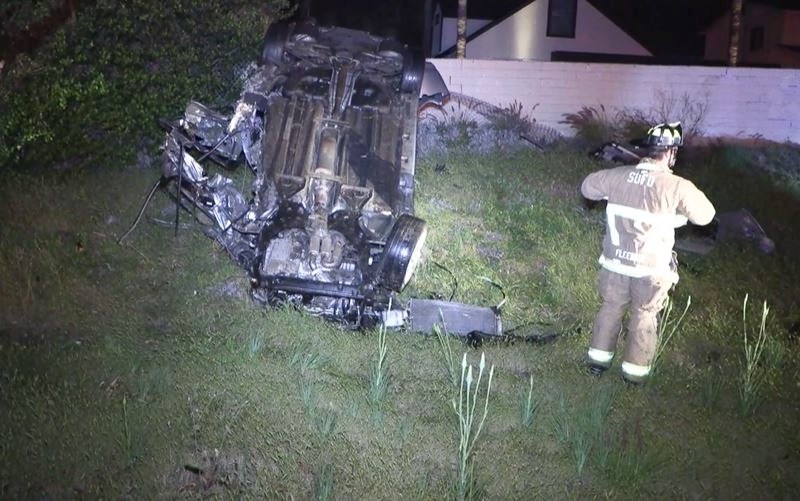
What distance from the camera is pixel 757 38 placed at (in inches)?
889

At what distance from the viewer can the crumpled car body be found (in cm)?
579

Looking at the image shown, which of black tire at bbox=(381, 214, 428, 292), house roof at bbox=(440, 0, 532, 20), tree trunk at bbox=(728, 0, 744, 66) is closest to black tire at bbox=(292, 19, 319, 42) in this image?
black tire at bbox=(381, 214, 428, 292)

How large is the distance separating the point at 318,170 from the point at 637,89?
21.4 ft

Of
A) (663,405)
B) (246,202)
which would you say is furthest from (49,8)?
(663,405)

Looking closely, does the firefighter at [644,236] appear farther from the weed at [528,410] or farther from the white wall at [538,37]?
the white wall at [538,37]

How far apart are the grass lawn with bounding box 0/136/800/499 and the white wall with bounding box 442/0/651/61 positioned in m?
13.4

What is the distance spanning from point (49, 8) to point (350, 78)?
2.89m

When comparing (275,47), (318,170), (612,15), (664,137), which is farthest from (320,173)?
(612,15)

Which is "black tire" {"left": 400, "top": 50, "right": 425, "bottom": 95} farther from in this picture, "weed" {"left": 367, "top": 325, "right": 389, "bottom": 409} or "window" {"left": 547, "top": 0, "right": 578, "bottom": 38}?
"window" {"left": 547, "top": 0, "right": 578, "bottom": 38}

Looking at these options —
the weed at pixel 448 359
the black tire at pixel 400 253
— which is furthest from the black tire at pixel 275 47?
the weed at pixel 448 359

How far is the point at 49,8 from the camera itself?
6832 mm

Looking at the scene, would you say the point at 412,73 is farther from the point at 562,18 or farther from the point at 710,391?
the point at 562,18

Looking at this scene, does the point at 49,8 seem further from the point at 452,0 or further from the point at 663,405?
the point at 452,0

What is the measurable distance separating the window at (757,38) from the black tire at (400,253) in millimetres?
20678
